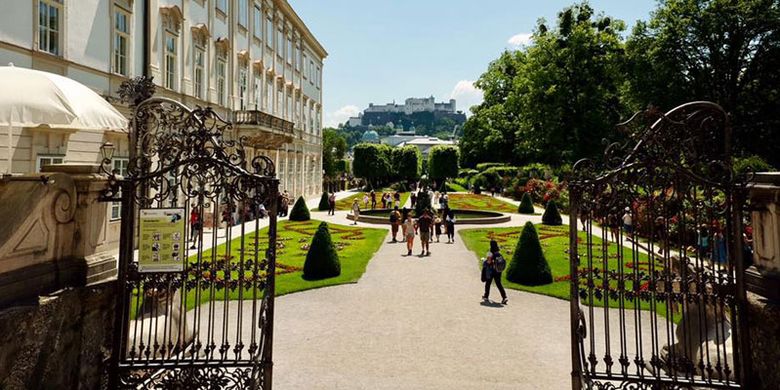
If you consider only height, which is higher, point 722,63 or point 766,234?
point 722,63

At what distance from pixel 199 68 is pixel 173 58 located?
7.94ft

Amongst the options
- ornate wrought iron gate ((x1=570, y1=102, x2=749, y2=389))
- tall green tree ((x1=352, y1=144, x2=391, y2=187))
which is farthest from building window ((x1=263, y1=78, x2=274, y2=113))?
ornate wrought iron gate ((x1=570, y1=102, x2=749, y2=389))

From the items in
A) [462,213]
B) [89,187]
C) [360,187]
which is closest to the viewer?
[89,187]

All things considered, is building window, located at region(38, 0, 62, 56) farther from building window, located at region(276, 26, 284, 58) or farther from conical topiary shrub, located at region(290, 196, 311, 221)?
building window, located at region(276, 26, 284, 58)

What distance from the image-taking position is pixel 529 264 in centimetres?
1225

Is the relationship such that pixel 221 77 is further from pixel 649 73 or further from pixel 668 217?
pixel 649 73

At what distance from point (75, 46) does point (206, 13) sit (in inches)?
392

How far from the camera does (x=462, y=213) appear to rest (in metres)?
29.5

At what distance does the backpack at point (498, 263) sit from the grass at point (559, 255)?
1697 millimetres

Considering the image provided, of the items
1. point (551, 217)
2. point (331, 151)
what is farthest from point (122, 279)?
point (331, 151)

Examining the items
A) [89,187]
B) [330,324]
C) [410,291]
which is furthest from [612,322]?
[89,187]

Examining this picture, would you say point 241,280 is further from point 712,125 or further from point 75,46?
point 75,46

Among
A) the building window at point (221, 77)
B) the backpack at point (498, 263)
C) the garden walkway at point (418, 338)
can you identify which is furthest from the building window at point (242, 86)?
the backpack at point (498, 263)

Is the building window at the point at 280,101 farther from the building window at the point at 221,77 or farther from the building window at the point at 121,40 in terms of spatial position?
the building window at the point at 121,40
